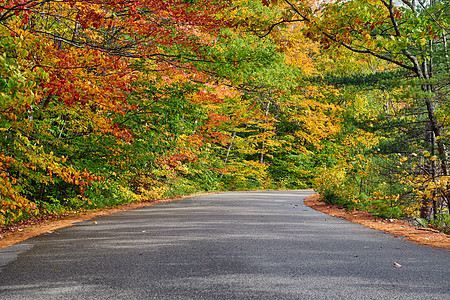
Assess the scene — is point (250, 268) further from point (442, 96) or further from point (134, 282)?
point (442, 96)

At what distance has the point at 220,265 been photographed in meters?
4.47

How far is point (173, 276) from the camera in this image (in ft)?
13.1

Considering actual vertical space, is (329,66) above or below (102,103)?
above

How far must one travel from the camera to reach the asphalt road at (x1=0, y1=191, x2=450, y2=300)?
3498 mm

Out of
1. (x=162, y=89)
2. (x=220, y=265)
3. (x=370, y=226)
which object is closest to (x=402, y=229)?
(x=370, y=226)

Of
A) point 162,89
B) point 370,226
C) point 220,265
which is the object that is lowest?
point 370,226

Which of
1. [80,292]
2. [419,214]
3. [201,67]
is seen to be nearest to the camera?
[80,292]

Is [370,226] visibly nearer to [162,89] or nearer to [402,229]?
[402,229]

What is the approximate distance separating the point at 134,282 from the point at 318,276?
200cm

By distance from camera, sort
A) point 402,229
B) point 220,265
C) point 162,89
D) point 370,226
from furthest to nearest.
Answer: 1. point 162,89
2. point 370,226
3. point 402,229
4. point 220,265

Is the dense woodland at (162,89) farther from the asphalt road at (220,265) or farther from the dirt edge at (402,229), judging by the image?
the asphalt road at (220,265)

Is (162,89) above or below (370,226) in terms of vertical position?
above

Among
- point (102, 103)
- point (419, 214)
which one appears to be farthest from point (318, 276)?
point (419, 214)

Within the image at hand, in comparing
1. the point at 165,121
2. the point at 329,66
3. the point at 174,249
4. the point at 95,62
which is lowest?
the point at 174,249
